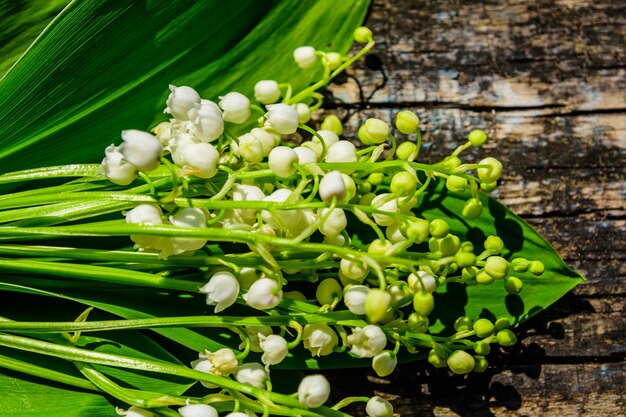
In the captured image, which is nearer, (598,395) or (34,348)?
(34,348)

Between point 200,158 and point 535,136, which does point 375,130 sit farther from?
point 535,136

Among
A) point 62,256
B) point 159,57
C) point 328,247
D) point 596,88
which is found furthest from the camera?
point 596,88

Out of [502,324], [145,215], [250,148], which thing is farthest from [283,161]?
[502,324]

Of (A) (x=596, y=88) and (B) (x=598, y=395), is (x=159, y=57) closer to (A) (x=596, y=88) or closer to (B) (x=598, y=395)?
(A) (x=596, y=88)

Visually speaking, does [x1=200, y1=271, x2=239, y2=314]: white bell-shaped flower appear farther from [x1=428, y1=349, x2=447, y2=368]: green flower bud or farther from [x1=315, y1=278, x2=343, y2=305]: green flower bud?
[x1=428, y1=349, x2=447, y2=368]: green flower bud

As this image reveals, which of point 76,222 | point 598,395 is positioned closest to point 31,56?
point 76,222

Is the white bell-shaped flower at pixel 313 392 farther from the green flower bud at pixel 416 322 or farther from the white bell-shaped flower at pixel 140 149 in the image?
the white bell-shaped flower at pixel 140 149

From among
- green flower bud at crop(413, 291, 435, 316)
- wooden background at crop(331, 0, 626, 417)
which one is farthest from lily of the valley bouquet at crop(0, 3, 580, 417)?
wooden background at crop(331, 0, 626, 417)

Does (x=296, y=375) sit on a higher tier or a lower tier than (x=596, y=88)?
lower
